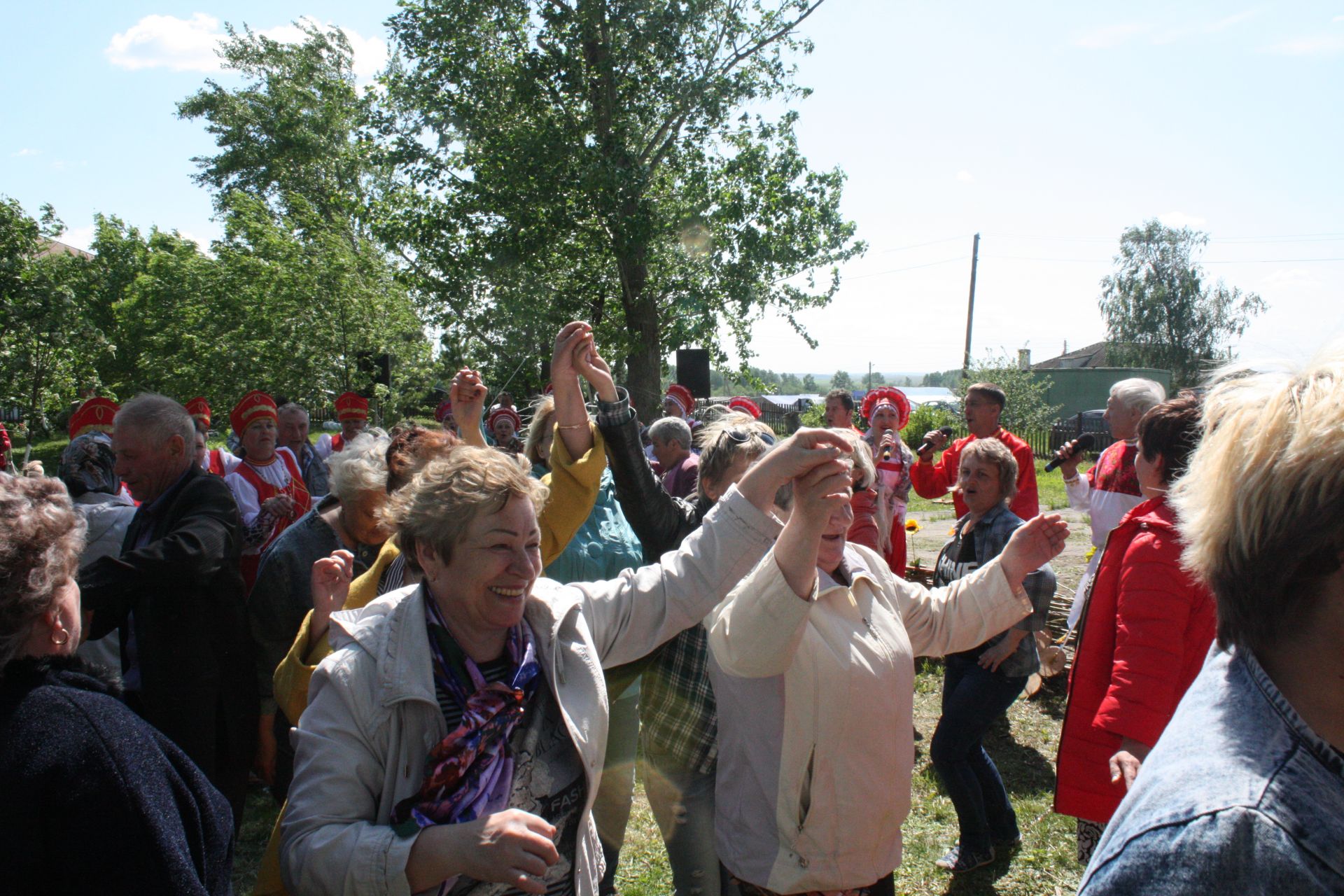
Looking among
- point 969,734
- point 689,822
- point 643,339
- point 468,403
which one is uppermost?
point 643,339

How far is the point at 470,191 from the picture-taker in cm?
1766

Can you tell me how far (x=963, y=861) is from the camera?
3809mm

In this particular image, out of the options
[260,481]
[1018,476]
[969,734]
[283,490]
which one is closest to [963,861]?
[969,734]

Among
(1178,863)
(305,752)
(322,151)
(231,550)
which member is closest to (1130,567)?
(1178,863)

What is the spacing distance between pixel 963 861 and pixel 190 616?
343 centimetres

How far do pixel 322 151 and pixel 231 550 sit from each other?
101 feet

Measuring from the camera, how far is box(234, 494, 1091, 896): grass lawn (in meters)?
3.75

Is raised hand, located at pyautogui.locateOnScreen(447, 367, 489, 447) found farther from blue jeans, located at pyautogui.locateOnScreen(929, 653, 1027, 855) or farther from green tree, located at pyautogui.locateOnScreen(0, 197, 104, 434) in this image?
green tree, located at pyautogui.locateOnScreen(0, 197, 104, 434)

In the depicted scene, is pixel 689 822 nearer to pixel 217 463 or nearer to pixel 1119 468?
pixel 1119 468

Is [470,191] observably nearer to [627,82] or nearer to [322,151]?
[627,82]

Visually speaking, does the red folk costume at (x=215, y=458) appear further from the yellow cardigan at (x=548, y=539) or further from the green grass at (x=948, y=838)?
the yellow cardigan at (x=548, y=539)

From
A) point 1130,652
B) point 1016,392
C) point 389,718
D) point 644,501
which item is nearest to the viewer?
point 389,718

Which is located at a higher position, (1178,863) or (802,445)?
(802,445)

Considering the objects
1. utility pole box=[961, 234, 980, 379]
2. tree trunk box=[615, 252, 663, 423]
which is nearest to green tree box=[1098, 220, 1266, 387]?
utility pole box=[961, 234, 980, 379]
